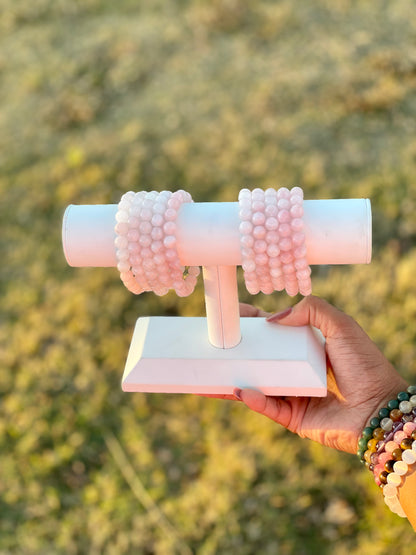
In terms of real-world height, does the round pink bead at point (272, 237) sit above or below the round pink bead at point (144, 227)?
below

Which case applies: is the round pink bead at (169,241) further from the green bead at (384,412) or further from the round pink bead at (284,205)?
the green bead at (384,412)

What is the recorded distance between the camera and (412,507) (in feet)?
3.93

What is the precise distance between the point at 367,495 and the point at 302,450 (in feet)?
0.84

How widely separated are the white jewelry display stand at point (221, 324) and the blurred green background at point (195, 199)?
869 mm

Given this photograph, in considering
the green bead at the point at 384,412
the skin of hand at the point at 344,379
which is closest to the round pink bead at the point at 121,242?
the skin of hand at the point at 344,379

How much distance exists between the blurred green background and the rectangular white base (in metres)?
0.89

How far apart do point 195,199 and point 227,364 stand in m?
1.79

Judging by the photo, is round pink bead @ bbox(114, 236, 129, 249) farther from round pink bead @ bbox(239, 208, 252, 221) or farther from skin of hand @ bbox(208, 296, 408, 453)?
skin of hand @ bbox(208, 296, 408, 453)

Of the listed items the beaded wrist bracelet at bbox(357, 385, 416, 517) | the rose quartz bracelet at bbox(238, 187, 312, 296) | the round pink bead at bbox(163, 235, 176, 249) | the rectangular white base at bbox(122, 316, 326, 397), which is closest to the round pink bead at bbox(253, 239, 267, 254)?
the rose quartz bracelet at bbox(238, 187, 312, 296)

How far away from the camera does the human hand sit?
134 centimetres

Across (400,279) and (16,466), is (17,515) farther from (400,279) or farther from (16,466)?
(400,279)

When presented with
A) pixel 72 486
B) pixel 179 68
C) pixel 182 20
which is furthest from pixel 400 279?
pixel 182 20

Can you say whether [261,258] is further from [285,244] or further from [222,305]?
[222,305]

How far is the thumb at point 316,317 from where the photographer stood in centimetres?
133
